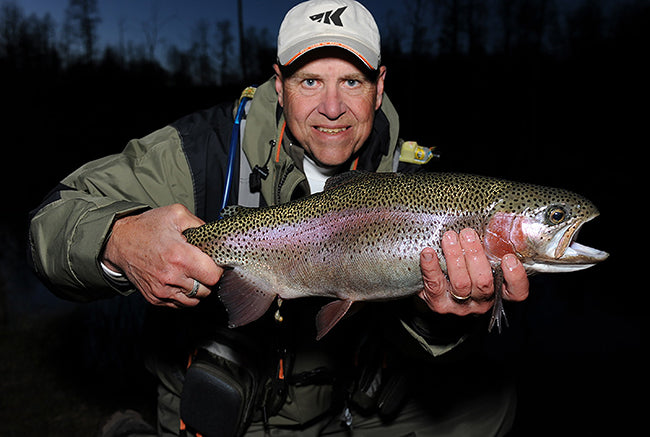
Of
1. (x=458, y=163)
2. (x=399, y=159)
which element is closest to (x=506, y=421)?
(x=399, y=159)

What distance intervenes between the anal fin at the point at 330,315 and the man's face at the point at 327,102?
105 centimetres

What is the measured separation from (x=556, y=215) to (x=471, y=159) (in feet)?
56.6

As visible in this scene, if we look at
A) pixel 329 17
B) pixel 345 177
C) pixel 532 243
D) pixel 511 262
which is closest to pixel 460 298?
pixel 511 262

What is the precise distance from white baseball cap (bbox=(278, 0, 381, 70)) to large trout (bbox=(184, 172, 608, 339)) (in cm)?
102

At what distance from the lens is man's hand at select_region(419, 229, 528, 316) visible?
6.71 ft

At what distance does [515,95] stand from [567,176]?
993cm

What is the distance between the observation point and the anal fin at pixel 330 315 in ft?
7.37

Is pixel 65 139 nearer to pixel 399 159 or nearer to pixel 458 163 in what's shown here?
pixel 458 163

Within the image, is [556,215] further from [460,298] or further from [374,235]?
[374,235]

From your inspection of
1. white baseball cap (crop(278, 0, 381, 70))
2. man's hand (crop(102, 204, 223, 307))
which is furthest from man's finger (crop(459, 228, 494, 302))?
white baseball cap (crop(278, 0, 381, 70))

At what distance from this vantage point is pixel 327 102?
2.86m

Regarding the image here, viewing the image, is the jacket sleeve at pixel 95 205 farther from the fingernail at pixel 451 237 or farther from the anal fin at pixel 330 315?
the fingernail at pixel 451 237

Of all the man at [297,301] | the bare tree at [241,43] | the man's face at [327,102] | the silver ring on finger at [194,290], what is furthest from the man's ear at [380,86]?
the bare tree at [241,43]

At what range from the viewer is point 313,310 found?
322cm
